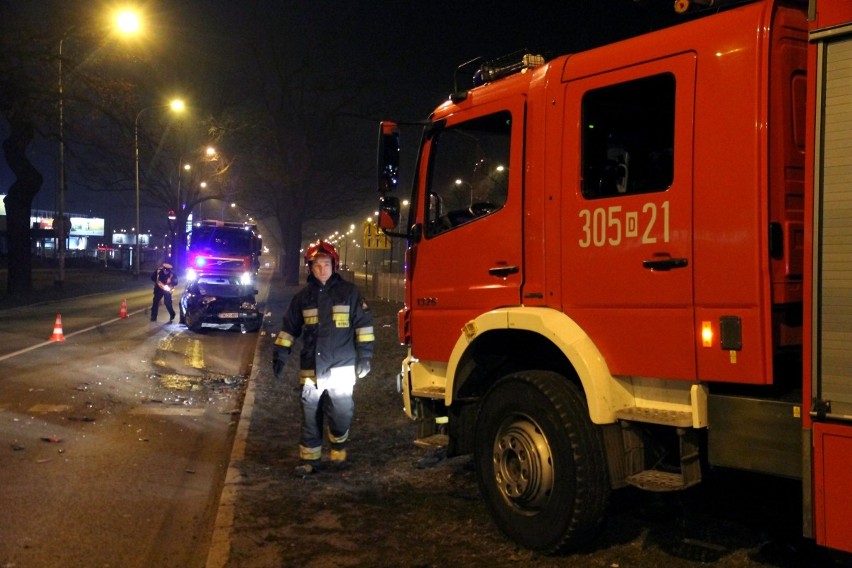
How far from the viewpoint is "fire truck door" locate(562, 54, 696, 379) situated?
13.2 ft

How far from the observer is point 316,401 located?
657cm

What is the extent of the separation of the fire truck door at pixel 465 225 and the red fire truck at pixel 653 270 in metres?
0.02

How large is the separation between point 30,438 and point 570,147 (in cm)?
577

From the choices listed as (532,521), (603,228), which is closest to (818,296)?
(603,228)

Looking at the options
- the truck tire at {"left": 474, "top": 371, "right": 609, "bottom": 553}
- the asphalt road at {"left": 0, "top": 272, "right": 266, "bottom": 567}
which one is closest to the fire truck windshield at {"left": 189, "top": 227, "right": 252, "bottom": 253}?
the asphalt road at {"left": 0, "top": 272, "right": 266, "bottom": 567}

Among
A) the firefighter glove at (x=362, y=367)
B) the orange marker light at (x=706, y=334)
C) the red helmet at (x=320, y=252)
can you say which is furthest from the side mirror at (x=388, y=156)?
the orange marker light at (x=706, y=334)

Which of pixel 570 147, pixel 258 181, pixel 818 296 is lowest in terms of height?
pixel 818 296

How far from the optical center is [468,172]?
5750mm

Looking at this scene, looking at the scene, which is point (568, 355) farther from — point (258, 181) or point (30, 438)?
point (258, 181)

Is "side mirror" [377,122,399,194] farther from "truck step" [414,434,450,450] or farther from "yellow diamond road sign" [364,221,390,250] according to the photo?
"yellow diamond road sign" [364,221,390,250]

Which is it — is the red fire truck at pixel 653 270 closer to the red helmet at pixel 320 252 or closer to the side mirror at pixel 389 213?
the side mirror at pixel 389 213

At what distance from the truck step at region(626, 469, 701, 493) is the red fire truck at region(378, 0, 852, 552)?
0.02 metres

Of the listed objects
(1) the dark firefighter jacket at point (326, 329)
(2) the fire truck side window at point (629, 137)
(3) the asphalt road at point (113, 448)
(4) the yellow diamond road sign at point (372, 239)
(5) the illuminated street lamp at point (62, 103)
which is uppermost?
(5) the illuminated street lamp at point (62, 103)

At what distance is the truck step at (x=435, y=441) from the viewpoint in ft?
18.6
